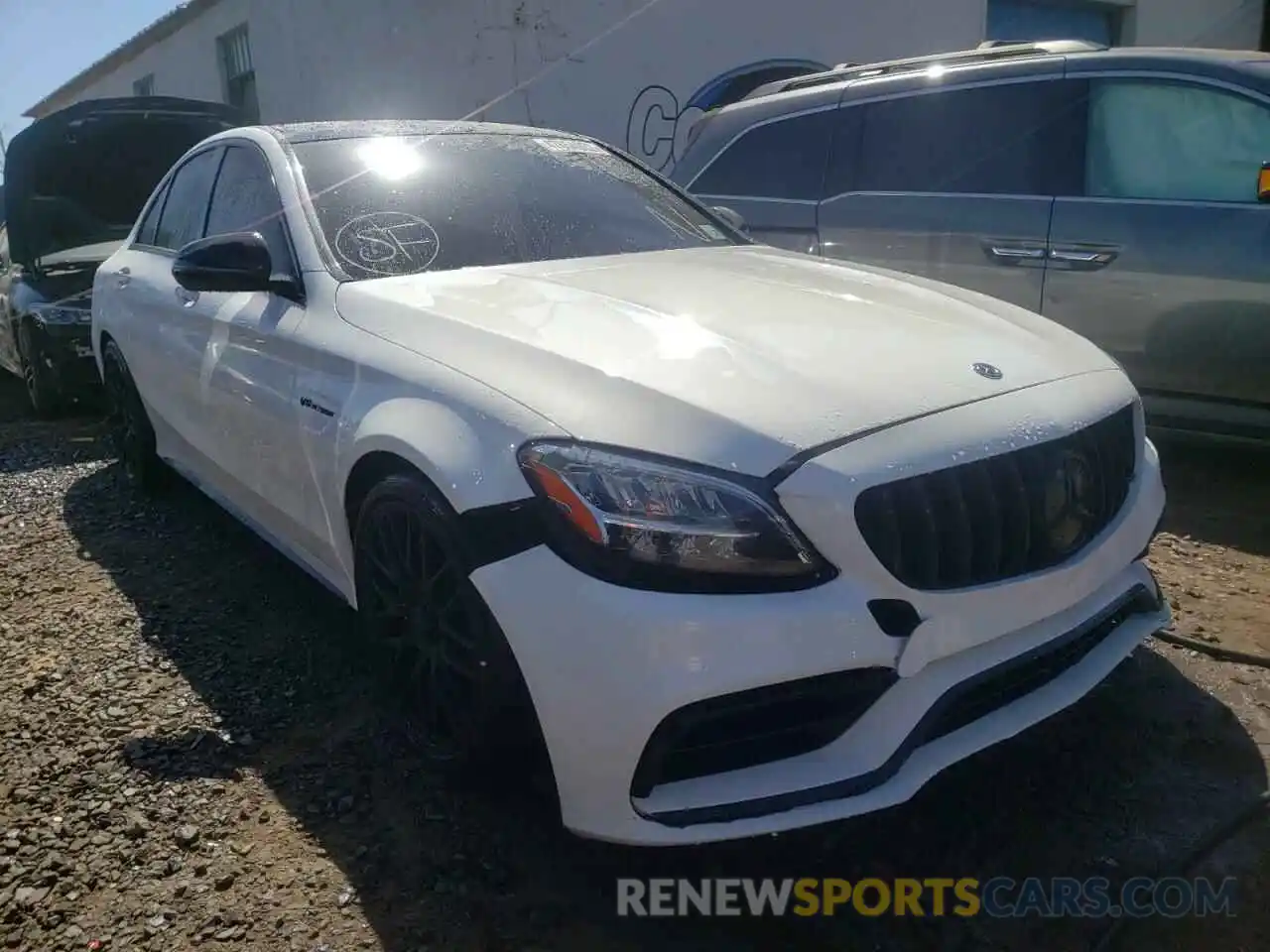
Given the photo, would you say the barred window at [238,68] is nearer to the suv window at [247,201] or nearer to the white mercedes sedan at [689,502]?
the suv window at [247,201]

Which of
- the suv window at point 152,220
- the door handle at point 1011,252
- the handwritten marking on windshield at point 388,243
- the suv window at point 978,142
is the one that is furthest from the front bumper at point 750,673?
the suv window at point 152,220

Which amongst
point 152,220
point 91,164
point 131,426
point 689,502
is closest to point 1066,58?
point 689,502

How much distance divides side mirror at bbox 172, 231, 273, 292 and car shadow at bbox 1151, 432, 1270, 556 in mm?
3123

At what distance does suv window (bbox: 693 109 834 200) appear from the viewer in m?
5.35

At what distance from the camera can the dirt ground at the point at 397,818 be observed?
2.12 m

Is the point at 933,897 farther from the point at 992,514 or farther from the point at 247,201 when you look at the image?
the point at 247,201

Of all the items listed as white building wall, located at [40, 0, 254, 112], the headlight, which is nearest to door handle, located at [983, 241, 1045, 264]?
the headlight

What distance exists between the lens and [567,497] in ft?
6.51

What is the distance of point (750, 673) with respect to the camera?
6.11ft

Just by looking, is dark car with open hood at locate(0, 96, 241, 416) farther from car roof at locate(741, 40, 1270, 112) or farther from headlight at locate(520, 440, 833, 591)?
headlight at locate(520, 440, 833, 591)

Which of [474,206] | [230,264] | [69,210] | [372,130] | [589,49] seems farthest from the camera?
[589,49]

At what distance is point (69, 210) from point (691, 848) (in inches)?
276

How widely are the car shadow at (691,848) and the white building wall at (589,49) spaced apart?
805 centimetres

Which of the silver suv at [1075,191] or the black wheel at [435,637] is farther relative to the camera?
the silver suv at [1075,191]
